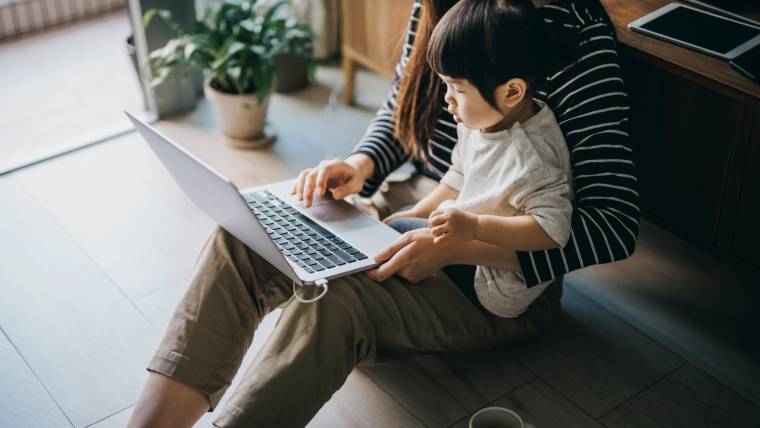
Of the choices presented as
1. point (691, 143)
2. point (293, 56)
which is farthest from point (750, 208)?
point (293, 56)

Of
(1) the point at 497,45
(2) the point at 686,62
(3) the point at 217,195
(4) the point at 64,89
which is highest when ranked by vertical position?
(1) the point at 497,45

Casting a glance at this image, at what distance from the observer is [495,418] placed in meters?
1.50

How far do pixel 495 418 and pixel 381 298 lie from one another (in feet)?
0.90

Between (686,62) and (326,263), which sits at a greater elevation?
(686,62)

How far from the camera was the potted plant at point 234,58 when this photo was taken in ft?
8.51

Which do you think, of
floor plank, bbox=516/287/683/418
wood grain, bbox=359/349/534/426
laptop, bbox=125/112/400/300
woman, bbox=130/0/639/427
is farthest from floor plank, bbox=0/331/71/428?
floor plank, bbox=516/287/683/418

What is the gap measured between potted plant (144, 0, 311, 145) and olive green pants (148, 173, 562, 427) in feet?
3.51

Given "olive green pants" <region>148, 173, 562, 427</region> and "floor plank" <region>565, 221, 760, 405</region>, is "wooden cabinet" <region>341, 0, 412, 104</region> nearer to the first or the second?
"floor plank" <region>565, 221, 760, 405</region>

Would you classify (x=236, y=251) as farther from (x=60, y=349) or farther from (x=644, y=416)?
(x=644, y=416)

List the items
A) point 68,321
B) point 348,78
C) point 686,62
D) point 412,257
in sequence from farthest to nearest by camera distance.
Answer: point 348,78 < point 68,321 < point 686,62 < point 412,257

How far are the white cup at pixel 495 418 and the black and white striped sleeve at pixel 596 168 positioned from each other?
22cm

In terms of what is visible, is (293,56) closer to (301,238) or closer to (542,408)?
(301,238)

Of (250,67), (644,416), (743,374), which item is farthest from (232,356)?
(250,67)

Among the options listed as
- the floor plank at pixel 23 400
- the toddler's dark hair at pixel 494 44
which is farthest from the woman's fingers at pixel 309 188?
the floor plank at pixel 23 400
